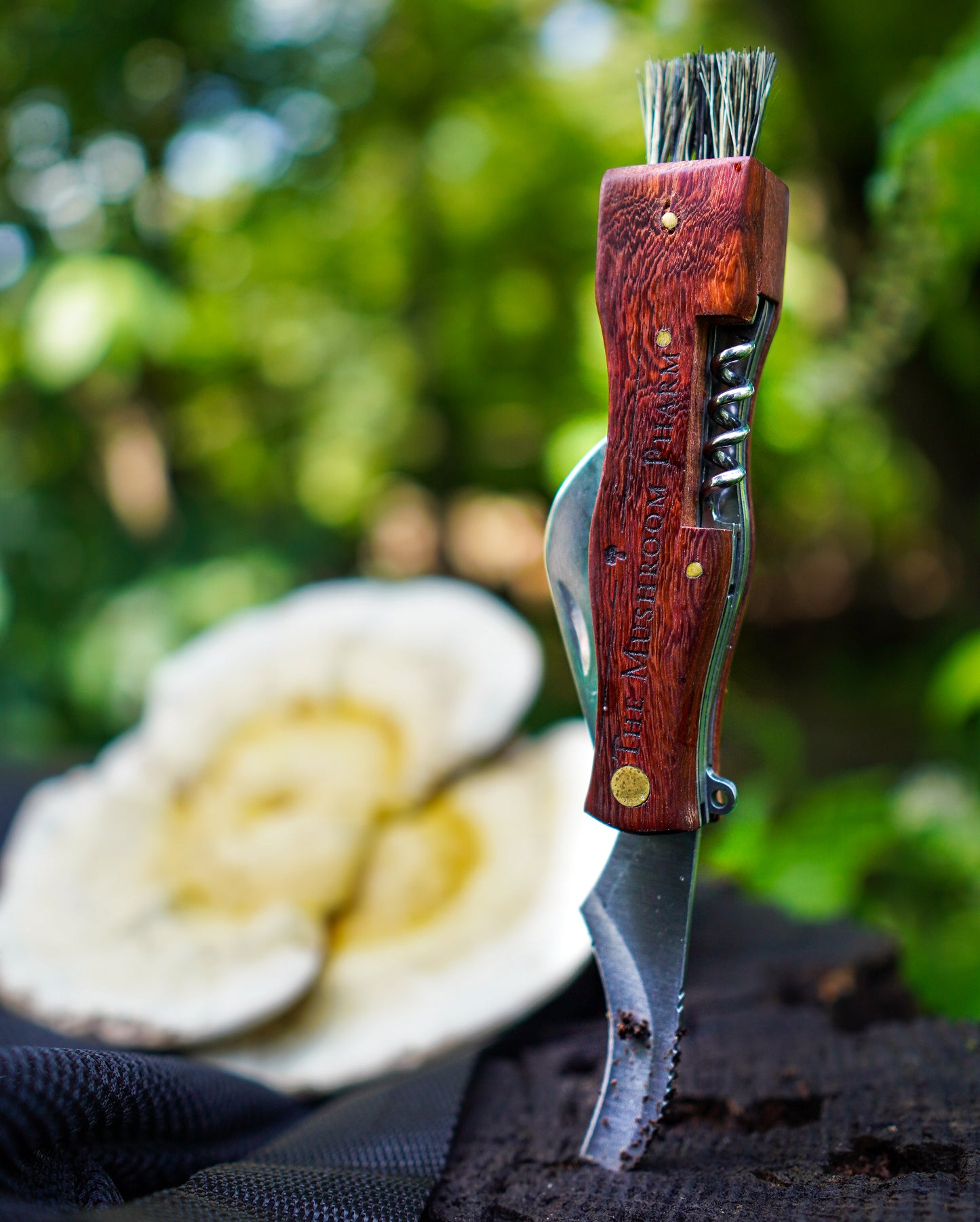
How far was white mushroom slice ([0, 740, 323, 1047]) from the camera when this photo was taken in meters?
1.18

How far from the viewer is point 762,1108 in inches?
36.9

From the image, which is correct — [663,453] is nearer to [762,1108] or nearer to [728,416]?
[728,416]

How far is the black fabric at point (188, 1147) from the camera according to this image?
2.31 feet

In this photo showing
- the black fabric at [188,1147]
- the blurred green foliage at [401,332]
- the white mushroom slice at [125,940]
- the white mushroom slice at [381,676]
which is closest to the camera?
the black fabric at [188,1147]

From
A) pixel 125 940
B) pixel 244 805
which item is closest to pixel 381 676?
pixel 244 805

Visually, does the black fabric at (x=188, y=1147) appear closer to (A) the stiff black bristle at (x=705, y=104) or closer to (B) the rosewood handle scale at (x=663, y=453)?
(B) the rosewood handle scale at (x=663, y=453)

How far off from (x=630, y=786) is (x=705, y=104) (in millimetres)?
526

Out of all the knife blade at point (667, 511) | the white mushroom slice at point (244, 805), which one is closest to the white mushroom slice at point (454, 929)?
the white mushroom slice at point (244, 805)

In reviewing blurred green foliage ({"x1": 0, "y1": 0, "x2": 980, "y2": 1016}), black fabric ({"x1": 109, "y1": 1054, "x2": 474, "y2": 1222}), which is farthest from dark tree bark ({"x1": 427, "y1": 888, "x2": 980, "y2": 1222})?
blurred green foliage ({"x1": 0, "y1": 0, "x2": 980, "y2": 1016})

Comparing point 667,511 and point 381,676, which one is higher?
point 667,511

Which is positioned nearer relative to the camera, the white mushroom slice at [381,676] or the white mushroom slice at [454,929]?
the white mushroom slice at [454,929]

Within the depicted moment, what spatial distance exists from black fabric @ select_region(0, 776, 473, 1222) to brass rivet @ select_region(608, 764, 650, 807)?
1.18 ft

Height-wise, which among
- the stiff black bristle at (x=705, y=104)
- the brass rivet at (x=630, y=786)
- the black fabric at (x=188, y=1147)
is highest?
the stiff black bristle at (x=705, y=104)

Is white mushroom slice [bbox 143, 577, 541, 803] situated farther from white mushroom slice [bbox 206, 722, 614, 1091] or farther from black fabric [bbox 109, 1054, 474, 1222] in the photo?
black fabric [bbox 109, 1054, 474, 1222]
